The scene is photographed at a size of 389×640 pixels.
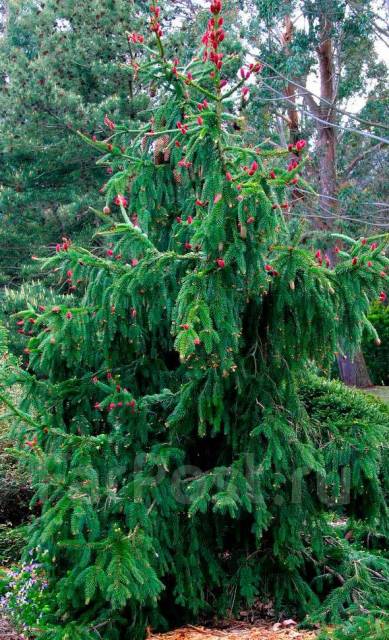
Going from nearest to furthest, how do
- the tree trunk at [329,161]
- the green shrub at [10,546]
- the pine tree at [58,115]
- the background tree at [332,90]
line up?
the green shrub at [10,546]
the background tree at [332,90]
the pine tree at [58,115]
the tree trunk at [329,161]

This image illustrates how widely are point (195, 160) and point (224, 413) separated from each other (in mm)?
1387

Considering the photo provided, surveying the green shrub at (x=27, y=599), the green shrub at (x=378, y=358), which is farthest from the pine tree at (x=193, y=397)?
the green shrub at (x=378, y=358)

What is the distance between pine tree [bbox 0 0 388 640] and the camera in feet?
11.2

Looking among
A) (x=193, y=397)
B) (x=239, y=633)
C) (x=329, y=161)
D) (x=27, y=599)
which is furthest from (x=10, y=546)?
(x=329, y=161)

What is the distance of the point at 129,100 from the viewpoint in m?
15.0

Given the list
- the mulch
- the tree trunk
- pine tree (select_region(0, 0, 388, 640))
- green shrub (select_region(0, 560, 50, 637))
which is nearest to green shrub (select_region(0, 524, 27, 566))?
green shrub (select_region(0, 560, 50, 637))

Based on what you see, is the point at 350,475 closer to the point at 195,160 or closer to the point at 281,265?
the point at 281,265

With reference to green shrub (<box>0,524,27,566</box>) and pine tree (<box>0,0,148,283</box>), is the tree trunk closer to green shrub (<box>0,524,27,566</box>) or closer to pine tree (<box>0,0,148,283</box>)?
pine tree (<box>0,0,148,283</box>)

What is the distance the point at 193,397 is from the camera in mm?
3816

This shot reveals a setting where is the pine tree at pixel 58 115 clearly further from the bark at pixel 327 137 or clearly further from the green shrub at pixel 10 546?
the green shrub at pixel 10 546

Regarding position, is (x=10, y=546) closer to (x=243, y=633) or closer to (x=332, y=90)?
(x=243, y=633)

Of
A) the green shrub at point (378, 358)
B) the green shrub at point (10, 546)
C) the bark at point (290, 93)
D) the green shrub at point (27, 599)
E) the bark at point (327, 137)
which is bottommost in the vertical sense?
the green shrub at point (27, 599)

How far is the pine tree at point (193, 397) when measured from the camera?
11.2ft

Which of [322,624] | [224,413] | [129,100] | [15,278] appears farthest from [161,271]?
[15,278]
